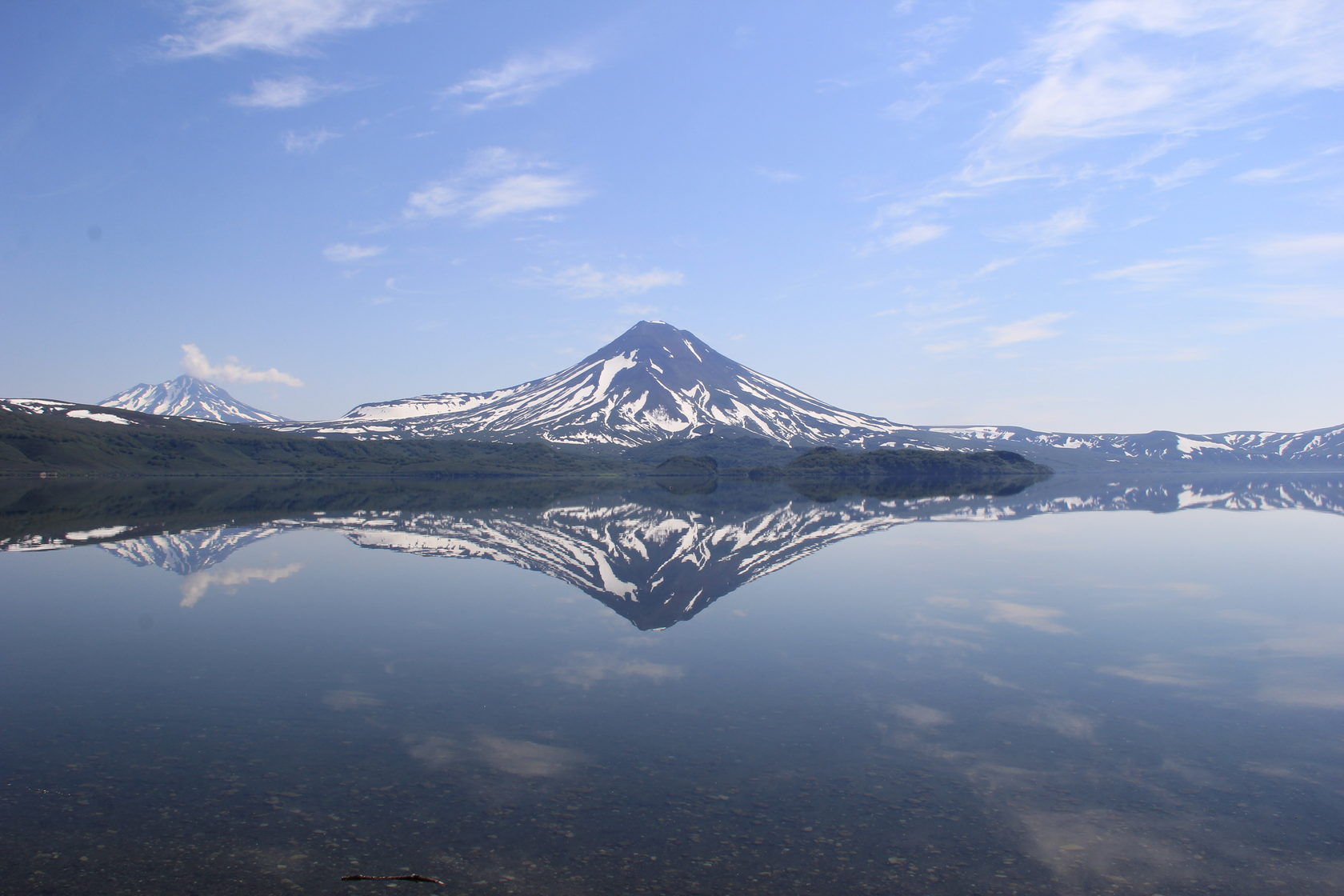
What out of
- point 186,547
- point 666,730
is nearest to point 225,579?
point 186,547

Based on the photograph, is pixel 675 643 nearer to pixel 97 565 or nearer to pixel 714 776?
pixel 714 776

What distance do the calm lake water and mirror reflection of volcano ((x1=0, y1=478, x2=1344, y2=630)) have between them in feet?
2.52

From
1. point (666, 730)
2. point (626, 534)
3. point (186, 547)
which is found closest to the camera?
point (666, 730)

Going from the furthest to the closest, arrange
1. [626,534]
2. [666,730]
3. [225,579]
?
1. [626,534]
2. [225,579]
3. [666,730]

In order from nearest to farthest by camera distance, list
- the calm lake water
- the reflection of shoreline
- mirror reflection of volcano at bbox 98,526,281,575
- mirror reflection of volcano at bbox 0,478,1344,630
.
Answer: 1. the calm lake water
2. the reflection of shoreline
3. mirror reflection of volcano at bbox 0,478,1344,630
4. mirror reflection of volcano at bbox 98,526,281,575

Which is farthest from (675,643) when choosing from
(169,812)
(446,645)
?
(169,812)

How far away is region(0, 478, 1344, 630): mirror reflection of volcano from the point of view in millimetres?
33312

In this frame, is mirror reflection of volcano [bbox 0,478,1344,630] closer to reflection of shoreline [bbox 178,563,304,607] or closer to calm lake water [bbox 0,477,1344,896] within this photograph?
calm lake water [bbox 0,477,1344,896]

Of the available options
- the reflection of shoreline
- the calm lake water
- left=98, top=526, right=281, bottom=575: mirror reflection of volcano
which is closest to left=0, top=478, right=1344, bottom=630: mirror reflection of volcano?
left=98, top=526, right=281, bottom=575: mirror reflection of volcano

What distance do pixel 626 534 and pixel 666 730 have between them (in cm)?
3722

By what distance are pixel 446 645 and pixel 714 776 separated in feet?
36.5

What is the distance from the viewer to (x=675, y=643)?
72.7ft

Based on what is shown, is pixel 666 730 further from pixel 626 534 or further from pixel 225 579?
pixel 626 534

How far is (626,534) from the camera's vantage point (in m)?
52.1
